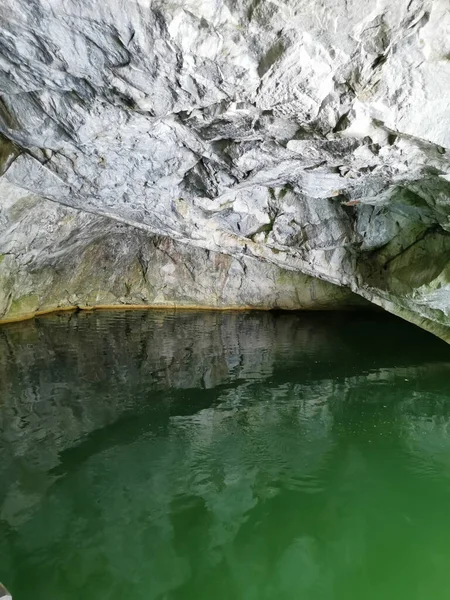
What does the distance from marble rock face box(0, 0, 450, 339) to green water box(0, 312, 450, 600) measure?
2831 millimetres

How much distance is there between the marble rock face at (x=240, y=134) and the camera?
4.43 metres

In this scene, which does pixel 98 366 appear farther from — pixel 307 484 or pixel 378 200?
pixel 378 200

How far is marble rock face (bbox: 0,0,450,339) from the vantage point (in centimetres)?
443

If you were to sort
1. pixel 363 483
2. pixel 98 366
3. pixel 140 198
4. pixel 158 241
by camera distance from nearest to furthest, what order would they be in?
pixel 363 483, pixel 140 198, pixel 98 366, pixel 158 241

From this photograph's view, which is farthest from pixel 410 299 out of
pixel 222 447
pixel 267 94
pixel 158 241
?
pixel 158 241

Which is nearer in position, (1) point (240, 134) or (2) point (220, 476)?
(2) point (220, 476)

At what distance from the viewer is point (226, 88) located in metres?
5.28

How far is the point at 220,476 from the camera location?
237 inches

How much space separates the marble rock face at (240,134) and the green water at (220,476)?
9.29 ft

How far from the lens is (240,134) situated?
22.1 feet

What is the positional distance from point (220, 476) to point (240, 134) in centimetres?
473

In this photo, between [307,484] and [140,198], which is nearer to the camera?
[307,484]

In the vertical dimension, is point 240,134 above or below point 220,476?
above

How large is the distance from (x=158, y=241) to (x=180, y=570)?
1367 cm
